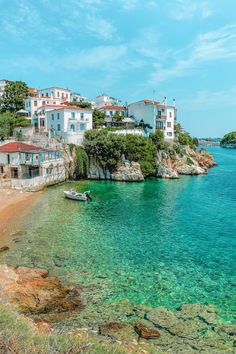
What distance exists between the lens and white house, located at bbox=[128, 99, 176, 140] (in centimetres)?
6431

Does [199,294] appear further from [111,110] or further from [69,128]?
[111,110]

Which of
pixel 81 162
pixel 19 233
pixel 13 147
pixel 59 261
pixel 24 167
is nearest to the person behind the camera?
pixel 59 261

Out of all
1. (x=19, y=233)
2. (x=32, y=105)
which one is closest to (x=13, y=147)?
(x=19, y=233)

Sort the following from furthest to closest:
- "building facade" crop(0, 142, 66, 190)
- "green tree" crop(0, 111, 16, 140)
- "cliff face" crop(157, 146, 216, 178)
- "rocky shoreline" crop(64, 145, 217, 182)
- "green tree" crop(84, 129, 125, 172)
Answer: "green tree" crop(0, 111, 16, 140) → "cliff face" crop(157, 146, 216, 178) → "green tree" crop(84, 129, 125, 172) → "rocky shoreline" crop(64, 145, 217, 182) → "building facade" crop(0, 142, 66, 190)

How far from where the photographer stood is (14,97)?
70375 millimetres

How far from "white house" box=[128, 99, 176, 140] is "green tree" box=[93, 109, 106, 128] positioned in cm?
806

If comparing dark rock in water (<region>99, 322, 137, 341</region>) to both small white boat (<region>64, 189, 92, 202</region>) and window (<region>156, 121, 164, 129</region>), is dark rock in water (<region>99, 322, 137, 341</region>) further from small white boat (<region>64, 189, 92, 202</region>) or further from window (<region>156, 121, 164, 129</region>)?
window (<region>156, 121, 164, 129</region>)

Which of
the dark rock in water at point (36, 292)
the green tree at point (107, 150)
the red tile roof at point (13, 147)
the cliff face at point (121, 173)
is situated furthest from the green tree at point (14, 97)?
the dark rock in water at point (36, 292)

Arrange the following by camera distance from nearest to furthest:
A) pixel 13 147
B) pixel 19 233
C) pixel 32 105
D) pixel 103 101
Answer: pixel 19 233 → pixel 13 147 → pixel 32 105 → pixel 103 101

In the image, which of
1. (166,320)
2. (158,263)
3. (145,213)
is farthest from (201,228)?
(166,320)

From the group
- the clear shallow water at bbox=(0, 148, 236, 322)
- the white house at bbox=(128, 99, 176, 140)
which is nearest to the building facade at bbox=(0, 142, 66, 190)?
the clear shallow water at bbox=(0, 148, 236, 322)

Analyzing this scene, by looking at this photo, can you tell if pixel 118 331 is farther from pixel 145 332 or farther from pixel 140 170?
pixel 140 170

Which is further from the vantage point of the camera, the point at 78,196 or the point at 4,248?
the point at 78,196

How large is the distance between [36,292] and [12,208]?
17.4 metres
